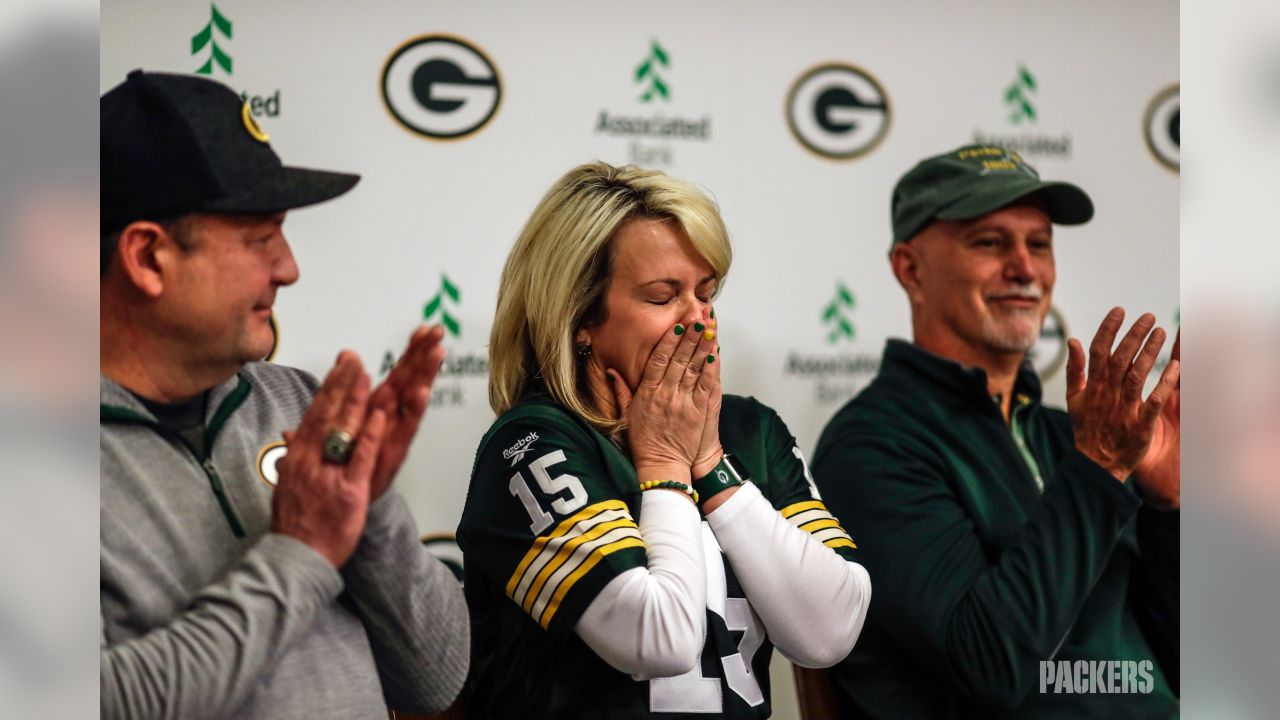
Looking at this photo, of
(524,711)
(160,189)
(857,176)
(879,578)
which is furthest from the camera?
(857,176)

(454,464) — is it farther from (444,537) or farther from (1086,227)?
(1086,227)

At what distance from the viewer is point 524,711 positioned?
158 cm

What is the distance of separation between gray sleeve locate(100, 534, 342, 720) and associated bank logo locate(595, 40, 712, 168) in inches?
37.5

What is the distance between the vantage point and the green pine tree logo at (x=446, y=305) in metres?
1.97

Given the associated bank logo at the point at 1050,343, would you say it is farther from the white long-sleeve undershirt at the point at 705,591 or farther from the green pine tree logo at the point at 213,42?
→ the green pine tree logo at the point at 213,42

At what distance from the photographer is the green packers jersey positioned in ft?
4.98

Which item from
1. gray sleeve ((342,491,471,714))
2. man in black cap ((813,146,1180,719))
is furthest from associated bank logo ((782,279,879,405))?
gray sleeve ((342,491,471,714))

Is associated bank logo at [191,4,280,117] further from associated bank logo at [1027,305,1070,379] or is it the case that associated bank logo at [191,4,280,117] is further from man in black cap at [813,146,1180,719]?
associated bank logo at [1027,305,1070,379]

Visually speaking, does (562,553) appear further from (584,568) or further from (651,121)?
(651,121)

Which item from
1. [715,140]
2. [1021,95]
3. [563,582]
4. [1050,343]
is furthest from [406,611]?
[1021,95]

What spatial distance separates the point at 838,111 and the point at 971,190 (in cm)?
29

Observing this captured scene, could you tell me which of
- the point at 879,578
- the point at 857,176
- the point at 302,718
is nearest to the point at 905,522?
the point at 879,578

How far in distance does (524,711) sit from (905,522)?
2.23ft
